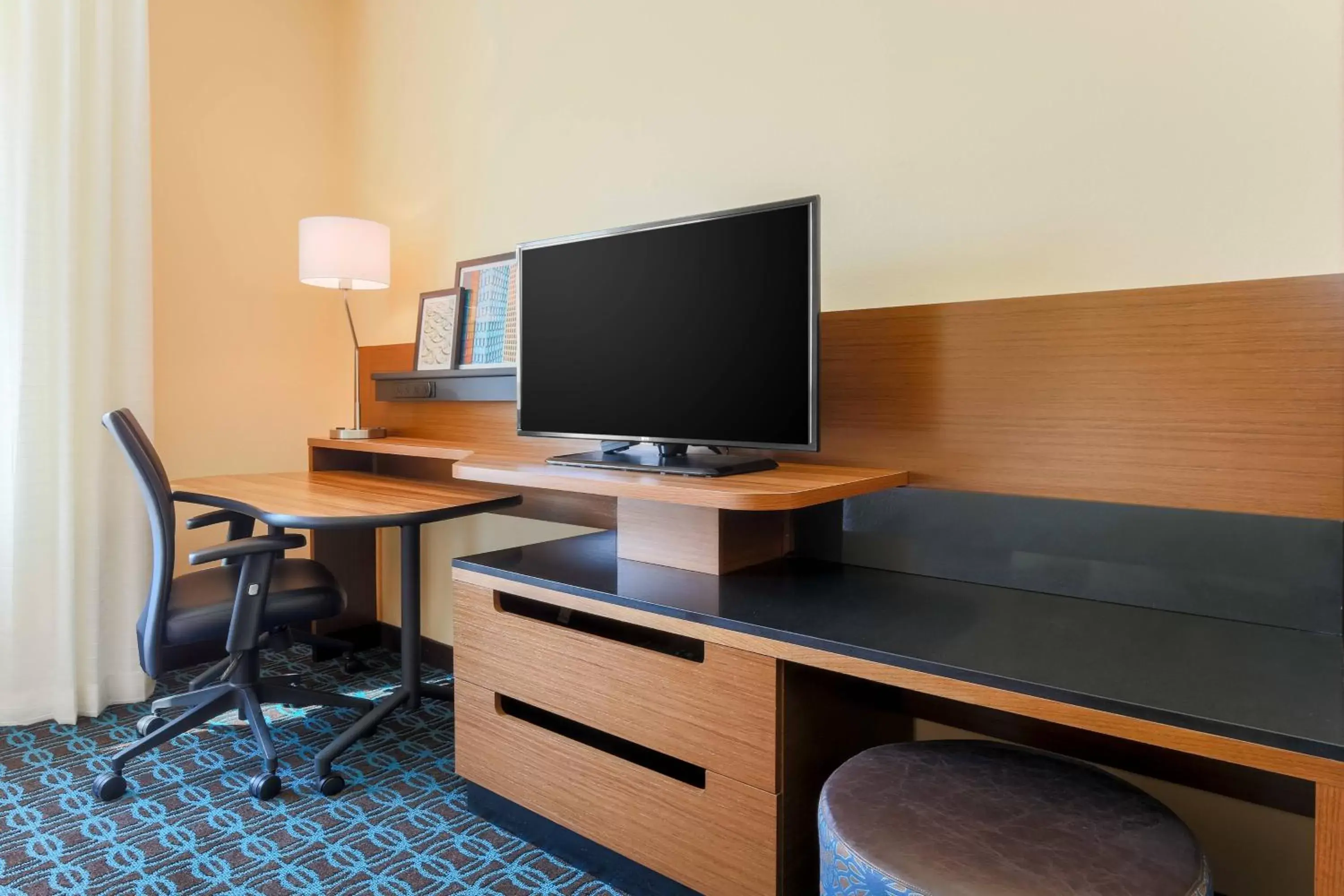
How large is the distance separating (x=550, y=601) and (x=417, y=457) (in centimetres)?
154

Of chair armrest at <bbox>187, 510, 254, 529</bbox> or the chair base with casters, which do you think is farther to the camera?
chair armrest at <bbox>187, 510, 254, 529</bbox>

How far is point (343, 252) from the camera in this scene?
271 centimetres

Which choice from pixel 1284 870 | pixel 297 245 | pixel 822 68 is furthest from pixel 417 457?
pixel 1284 870

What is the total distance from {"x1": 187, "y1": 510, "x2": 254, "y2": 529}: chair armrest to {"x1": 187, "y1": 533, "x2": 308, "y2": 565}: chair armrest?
410mm

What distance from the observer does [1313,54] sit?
123 cm

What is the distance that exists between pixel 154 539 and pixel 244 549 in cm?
28

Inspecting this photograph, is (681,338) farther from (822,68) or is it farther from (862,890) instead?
(862,890)

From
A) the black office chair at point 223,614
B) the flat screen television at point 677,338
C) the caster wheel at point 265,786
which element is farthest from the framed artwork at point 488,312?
the caster wheel at point 265,786

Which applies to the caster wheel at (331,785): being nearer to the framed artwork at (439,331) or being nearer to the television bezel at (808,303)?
the television bezel at (808,303)

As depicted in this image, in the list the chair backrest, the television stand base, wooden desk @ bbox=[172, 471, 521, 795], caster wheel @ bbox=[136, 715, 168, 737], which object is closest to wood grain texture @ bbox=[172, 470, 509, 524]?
wooden desk @ bbox=[172, 471, 521, 795]

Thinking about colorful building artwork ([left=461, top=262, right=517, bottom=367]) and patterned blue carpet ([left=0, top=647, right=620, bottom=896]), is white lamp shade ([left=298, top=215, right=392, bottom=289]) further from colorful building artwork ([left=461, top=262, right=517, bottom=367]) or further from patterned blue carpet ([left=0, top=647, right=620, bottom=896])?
patterned blue carpet ([left=0, top=647, right=620, bottom=896])

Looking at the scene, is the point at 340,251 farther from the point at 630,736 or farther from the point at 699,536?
the point at 630,736

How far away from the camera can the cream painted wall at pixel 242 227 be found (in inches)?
112

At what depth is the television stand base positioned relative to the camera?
156cm
